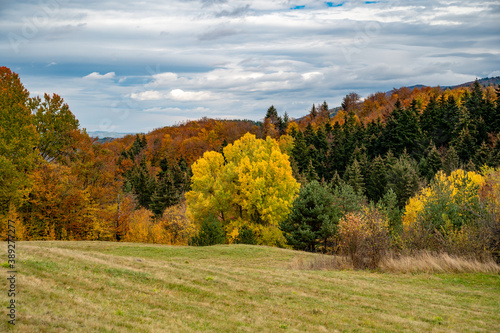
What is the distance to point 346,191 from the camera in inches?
1689

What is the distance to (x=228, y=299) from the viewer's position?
10023mm

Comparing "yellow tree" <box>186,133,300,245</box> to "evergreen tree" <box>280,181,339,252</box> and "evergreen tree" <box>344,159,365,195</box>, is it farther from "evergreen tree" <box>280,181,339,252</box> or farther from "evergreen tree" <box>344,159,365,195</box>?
"evergreen tree" <box>344,159,365,195</box>

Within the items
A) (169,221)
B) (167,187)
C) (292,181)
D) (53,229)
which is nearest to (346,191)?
(292,181)

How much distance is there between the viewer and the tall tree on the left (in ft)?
89.1

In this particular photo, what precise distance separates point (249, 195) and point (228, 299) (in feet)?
89.5

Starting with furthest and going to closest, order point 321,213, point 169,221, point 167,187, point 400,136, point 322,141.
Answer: point 322,141
point 400,136
point 167,187
point 169,221
point 321,213

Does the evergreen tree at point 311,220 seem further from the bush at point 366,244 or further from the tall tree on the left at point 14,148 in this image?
the tall tree on the left at point 14,148

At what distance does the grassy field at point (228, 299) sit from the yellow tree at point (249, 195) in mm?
22829

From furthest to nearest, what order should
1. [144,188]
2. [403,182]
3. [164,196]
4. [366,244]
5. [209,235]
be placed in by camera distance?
[144,188] → [164,196] → [403,182] → [209,235] → [366,244]

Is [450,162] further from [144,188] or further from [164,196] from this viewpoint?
[144,188]

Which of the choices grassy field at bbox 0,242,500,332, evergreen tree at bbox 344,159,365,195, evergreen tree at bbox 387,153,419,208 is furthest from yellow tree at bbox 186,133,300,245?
evergreen tree at bbox 344,159,365,195

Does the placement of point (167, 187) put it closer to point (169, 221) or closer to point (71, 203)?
point (169, 221)

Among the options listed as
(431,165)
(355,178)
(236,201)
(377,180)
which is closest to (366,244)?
(236,201)

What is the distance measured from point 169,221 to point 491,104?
62495 mm
